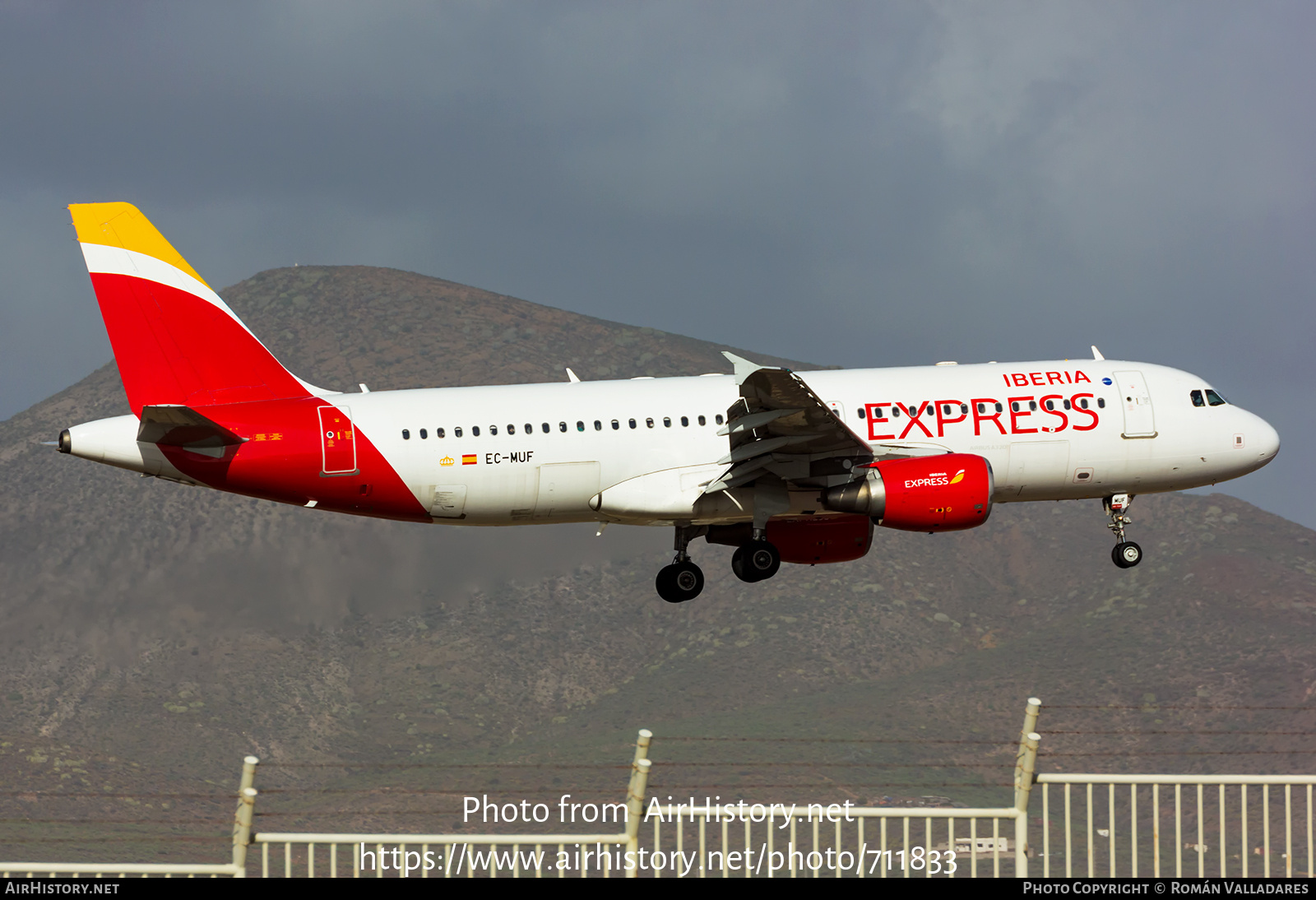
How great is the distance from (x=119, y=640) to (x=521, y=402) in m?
152

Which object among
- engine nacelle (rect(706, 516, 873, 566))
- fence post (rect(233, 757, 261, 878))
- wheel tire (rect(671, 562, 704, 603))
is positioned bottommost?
fence post (rect(233, 757, 261, 878))

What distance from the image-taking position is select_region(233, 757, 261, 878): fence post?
15609 millimetres

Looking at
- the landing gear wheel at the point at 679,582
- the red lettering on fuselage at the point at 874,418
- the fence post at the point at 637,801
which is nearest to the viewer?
the fence post at the point at 637,801

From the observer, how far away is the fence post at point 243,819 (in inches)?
615

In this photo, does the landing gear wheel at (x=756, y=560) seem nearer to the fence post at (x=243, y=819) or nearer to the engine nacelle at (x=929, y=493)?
the engine nacelle at (x=929, y=493)

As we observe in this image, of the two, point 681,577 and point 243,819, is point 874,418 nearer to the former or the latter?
point 681,577

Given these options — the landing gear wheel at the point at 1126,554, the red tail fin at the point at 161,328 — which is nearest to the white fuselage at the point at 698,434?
the landing gear wheel at the point at 1126,554

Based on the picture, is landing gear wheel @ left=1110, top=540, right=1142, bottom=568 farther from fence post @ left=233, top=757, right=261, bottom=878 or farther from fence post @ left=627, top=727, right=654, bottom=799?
fence post @ left=233, top=757, right=261, bottom=878

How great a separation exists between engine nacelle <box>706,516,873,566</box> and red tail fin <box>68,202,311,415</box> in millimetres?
12021

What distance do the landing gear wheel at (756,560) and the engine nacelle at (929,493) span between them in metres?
3.68

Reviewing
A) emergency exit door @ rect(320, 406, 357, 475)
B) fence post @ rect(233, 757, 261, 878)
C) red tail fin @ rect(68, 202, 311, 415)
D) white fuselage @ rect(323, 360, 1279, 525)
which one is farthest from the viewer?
white fuselage @ rect(323, 360, 1279, 525)

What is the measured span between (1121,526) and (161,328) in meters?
24.0

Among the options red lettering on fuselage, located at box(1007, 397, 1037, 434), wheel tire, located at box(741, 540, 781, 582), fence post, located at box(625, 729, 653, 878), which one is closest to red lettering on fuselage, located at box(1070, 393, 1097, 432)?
red lettering on fuselage, located at box(1007, 397, 1037, 434)

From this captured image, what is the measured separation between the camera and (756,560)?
1614 inches
